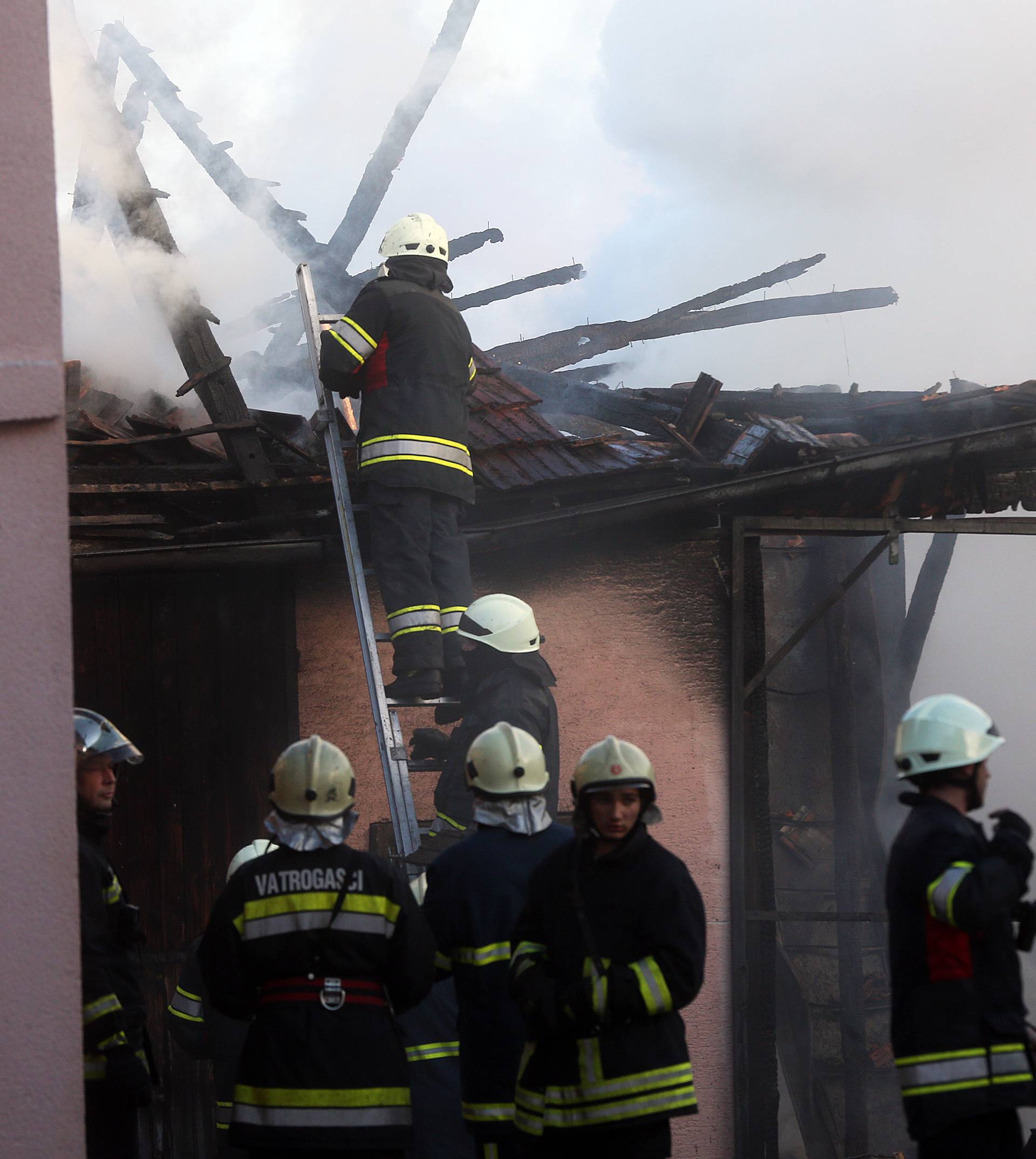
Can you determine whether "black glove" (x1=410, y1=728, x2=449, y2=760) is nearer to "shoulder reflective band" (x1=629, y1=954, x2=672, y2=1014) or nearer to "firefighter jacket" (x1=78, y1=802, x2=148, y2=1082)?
"firefighter jacket" (x1=78, y1=802, x2=148, y2=1082)

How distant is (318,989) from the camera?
289cm

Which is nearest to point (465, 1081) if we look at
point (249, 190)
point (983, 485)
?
point (983, 485)

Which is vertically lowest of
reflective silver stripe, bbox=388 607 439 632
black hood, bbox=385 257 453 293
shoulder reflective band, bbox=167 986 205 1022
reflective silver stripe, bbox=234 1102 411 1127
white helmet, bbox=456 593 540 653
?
reflective silver stripe, bbox=234 1102 411 1127

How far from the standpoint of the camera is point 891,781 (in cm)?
908

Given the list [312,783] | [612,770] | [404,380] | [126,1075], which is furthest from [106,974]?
[404,380]

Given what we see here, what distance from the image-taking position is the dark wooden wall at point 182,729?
5848 mm

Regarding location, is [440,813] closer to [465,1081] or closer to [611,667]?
[465,1081]

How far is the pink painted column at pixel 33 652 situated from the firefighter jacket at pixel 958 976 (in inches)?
71.3

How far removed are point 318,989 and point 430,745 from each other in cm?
187

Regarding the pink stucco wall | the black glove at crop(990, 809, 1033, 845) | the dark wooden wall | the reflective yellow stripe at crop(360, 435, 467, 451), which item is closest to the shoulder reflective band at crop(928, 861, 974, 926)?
the black glove at crop(990, 809, 1033, 845)

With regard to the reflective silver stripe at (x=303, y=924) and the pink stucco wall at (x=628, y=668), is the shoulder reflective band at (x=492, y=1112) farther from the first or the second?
the pink stucco wall at (x=628, y=668)

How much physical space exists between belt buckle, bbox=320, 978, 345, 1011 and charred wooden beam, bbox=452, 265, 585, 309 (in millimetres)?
8702

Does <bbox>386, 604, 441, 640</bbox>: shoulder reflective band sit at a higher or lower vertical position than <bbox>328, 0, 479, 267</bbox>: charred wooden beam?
lower

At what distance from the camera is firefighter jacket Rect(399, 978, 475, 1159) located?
12.0 feet
